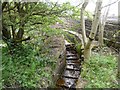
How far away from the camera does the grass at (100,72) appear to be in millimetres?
5708

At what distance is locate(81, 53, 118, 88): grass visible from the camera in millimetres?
5708

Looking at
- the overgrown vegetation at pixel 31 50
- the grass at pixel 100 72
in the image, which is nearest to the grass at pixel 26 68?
the overgrown vegetation at pixel 31 50

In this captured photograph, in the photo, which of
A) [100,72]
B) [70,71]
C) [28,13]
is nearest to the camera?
[28,13]

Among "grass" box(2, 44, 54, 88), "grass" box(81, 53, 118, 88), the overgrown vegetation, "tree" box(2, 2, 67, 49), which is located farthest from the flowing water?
"tree" box(2, 2, 67, 49)

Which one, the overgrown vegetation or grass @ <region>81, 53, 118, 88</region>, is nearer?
the overgrown vegetation

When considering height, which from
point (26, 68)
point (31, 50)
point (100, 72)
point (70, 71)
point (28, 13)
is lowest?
point (70, 71)

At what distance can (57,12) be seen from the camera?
521cm

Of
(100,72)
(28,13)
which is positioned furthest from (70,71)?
(28,13)

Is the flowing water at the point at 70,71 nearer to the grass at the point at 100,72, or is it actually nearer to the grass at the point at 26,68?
the grass at the point at 100,72

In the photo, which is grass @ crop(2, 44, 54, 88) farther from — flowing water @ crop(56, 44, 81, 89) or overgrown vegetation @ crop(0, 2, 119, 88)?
flowing water @ crop(56, 44, 81, 89)

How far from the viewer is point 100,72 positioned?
6.54 metres

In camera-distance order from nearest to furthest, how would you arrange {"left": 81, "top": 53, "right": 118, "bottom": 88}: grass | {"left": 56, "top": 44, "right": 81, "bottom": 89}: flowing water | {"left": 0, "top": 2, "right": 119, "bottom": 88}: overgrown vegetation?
{"left": 0, "top": 2, "right": 119, "bottom": 88}: overgrown vegetation < {"left": 81, "top": 53, "right": 118, "bottom": 88}: grass < {"left": 56, "top": 44, "right": 81, "bottom": 89}: flowing water

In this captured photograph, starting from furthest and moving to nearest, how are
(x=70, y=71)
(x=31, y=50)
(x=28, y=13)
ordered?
1. (x=70, y=71)
2. (x=31, y=50)
3. (x=28, y=13)

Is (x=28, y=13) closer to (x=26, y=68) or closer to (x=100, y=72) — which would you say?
(x=26, y=68)
